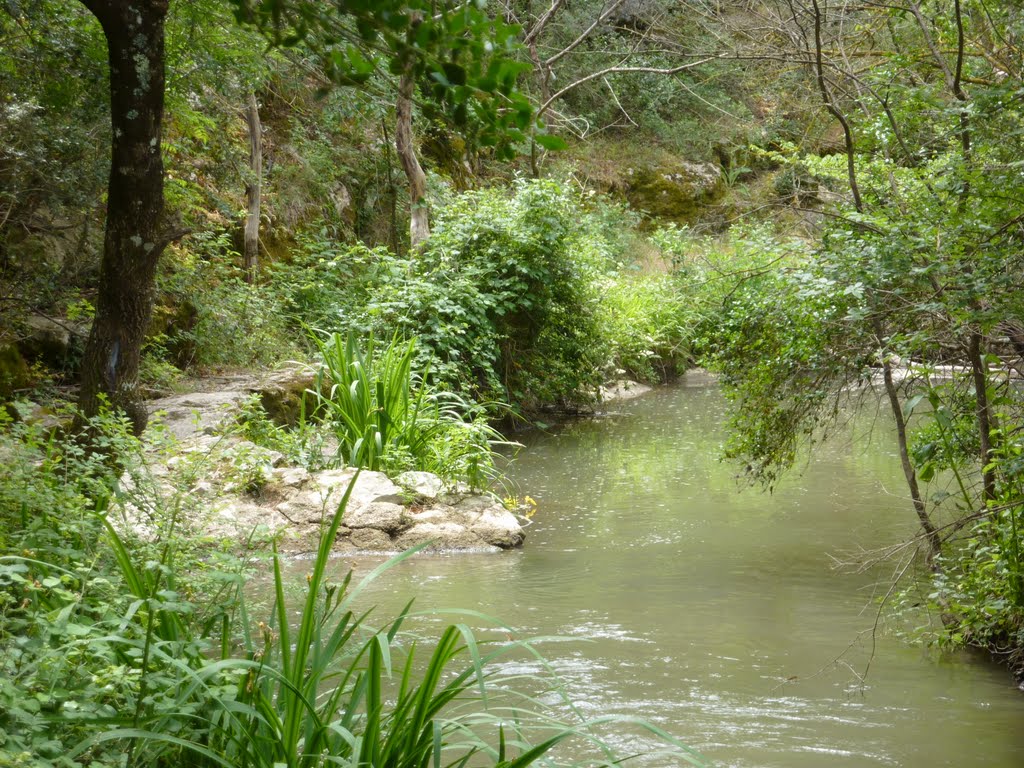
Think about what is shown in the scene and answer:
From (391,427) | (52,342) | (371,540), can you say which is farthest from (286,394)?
(371,540)

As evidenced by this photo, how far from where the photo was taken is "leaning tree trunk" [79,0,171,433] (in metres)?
4.12

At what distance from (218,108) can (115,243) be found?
6.59 metres

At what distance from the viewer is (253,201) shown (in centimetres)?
1148

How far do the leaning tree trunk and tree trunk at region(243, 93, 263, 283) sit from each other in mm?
7046

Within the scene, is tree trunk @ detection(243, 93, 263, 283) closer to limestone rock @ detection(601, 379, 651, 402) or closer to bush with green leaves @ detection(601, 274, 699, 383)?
bush with green leaves @ detection(601, 274, 699, 383)

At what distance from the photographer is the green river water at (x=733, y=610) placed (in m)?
3.93

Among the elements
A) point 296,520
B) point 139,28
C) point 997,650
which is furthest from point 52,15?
point 997,650

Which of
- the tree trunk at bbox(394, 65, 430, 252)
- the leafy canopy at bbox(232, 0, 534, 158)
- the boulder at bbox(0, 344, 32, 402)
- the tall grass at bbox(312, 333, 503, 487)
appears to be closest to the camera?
the leafy canopy at bbox(232, 0, 534, 158)

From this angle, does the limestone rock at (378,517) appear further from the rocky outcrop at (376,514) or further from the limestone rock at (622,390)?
the limestone rock at (622,390)

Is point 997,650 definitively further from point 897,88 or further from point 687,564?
point 897,88

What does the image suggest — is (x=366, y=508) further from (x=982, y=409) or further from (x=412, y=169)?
(x=412, y=169)

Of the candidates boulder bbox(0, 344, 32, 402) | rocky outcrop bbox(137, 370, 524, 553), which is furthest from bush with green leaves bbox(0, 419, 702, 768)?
boulder bbox(0, 344, 32, 402)

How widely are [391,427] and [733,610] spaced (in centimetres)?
332

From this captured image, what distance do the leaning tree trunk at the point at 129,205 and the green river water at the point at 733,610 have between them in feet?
7.08
